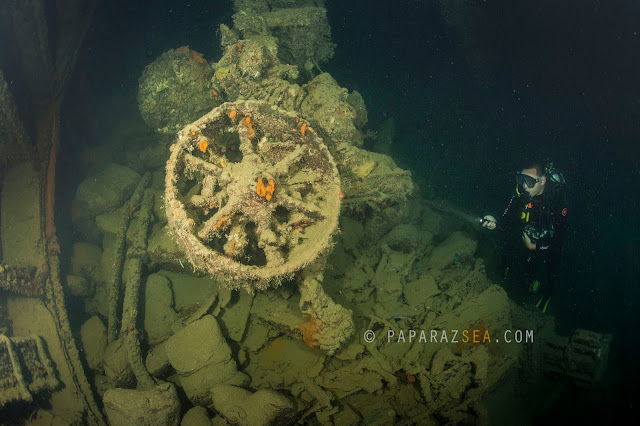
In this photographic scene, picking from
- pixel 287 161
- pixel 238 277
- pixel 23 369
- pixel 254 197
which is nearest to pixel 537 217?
pixel 287 161

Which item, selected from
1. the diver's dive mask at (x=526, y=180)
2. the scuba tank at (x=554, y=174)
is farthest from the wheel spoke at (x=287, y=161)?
the scuba tank at (x=554, y=174)

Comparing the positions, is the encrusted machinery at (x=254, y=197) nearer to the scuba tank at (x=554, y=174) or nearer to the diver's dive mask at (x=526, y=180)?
the diver's dive mask at (x=526, y=180)

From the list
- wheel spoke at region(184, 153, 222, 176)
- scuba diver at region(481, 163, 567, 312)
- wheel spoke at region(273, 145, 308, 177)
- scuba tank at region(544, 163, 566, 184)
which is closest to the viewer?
wheel spoke at region(184, 153, 222, 176)

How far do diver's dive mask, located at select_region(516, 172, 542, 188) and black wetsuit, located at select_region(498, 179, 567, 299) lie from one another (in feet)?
0.64

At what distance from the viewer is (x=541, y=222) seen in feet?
17.8

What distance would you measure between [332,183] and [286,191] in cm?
56

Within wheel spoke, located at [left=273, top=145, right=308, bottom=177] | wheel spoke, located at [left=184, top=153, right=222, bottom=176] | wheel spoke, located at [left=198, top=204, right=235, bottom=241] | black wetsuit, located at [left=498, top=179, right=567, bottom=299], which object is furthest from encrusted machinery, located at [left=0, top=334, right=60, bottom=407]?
black wetsuit, located at [left=498, top=179, right=567, bottom=299]

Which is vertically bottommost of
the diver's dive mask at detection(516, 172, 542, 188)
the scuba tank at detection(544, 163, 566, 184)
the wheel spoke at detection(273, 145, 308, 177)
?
the diver's dive mask at detection(516, 172, 542, 188)

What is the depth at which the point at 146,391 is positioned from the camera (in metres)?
3.15

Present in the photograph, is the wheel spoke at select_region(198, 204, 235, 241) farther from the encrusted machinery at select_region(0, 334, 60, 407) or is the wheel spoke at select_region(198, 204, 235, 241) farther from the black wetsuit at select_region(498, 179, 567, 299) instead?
the black wetsuit at select_region(498, 179, 567, 299)

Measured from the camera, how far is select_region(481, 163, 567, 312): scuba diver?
498 centimetres

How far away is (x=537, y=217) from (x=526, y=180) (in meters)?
0.86

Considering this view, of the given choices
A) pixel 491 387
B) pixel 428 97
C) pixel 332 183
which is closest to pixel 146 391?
pixel 332 183

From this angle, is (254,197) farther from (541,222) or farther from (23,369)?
(541,222)
